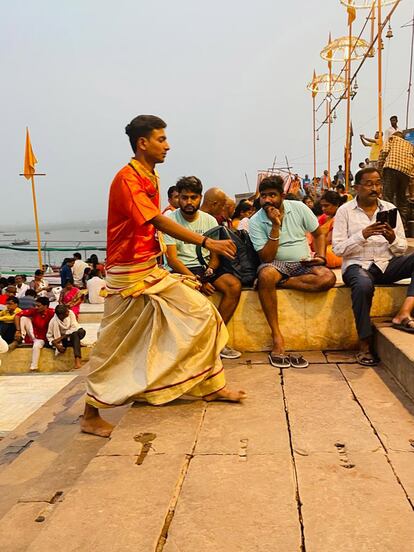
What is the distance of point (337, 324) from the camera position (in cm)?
445

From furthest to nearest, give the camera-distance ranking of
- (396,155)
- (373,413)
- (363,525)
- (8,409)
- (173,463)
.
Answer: (396,155)
(8,409)
(373,413)
(173,463)
(363,525)

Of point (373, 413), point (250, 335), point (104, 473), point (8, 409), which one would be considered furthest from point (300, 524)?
point (8, 409)

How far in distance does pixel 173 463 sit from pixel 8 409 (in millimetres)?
5512

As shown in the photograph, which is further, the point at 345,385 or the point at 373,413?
the point at 345,385

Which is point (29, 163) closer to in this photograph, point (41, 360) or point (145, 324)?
point (41, 360)

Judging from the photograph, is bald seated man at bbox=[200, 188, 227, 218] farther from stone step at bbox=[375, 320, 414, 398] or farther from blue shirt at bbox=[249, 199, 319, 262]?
stone step at bbox=[375, 320, 414, 398]

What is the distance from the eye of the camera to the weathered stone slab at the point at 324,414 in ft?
8.45

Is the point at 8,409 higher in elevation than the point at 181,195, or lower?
lower

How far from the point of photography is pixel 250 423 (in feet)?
9.45

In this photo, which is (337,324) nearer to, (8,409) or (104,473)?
(104,473)

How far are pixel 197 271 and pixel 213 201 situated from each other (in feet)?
3.86

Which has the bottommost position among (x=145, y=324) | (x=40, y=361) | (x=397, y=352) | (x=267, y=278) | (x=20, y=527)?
(x=40, y=361)

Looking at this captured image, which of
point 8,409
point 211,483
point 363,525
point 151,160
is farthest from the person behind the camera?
point 8,409

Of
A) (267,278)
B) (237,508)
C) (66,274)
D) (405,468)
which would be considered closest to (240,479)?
(237,508)
